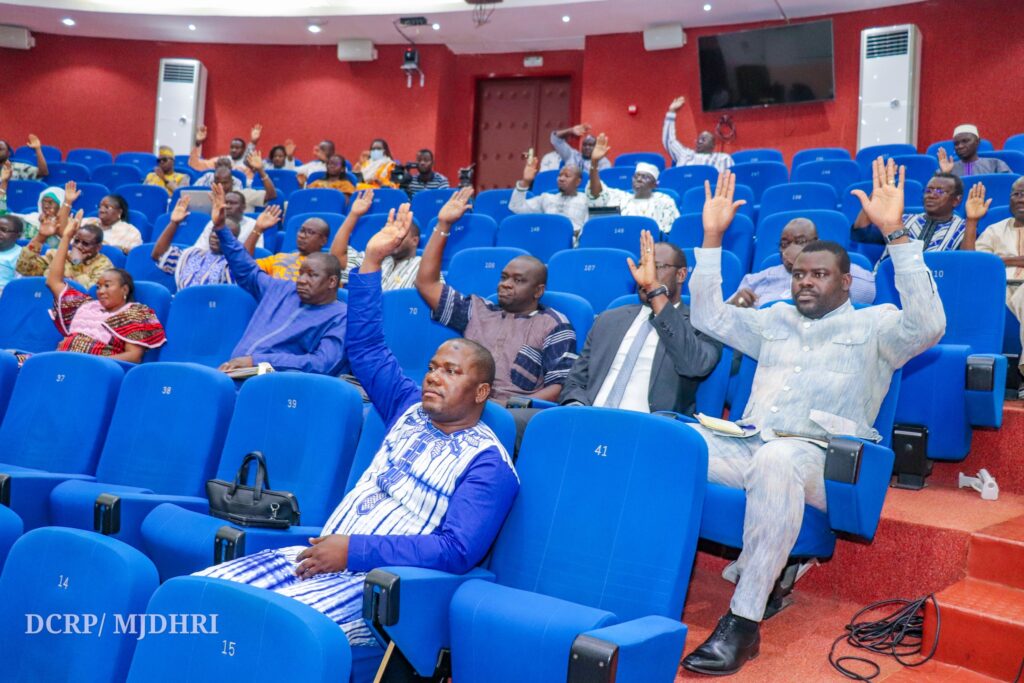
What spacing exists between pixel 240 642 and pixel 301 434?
1.11m

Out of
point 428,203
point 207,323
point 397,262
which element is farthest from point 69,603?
point 428,203

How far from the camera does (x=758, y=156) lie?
320 inches

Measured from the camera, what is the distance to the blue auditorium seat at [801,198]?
529cm

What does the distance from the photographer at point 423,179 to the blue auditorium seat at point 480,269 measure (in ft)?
10.6

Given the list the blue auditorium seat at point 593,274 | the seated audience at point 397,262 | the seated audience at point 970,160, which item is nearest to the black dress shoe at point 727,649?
the blue auditorium seat at point 593,274

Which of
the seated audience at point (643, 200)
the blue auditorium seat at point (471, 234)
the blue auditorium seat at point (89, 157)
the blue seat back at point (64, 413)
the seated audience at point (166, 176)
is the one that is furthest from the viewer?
the blue auditorium seat at point (89, 157)

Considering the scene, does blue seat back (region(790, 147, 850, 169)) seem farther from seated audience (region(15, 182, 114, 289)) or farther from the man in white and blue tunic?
the man in white and blue tunic

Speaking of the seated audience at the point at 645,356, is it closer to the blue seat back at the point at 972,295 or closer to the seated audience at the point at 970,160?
the blue seat back at the point at 972,295

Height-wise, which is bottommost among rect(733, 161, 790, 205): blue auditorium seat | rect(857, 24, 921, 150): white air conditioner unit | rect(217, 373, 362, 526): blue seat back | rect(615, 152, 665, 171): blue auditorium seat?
rect(217, 373, 362, 526): blue seat back

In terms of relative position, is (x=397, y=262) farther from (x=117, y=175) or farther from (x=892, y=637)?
(x=117, y=175)

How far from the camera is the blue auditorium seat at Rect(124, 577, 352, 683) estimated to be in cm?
120

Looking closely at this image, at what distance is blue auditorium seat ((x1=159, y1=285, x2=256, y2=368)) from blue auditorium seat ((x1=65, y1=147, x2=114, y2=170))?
7.12m

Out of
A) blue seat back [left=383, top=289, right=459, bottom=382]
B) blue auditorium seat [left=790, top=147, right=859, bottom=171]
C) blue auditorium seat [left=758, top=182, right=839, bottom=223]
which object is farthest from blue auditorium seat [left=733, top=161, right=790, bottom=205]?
blue seat back [left=383, top=289, right=459, bottom=382]

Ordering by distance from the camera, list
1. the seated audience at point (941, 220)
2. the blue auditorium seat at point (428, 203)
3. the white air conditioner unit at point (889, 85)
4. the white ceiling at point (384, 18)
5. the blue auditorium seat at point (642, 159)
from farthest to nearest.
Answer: the white ceiling at point (384, 18) → the blue auditorium seat at point (642, 159) → the white air conditioner unit at point (889, 85) → the blue auditorium seat at point (428, 203) → the seated audience at point (941, 220)
